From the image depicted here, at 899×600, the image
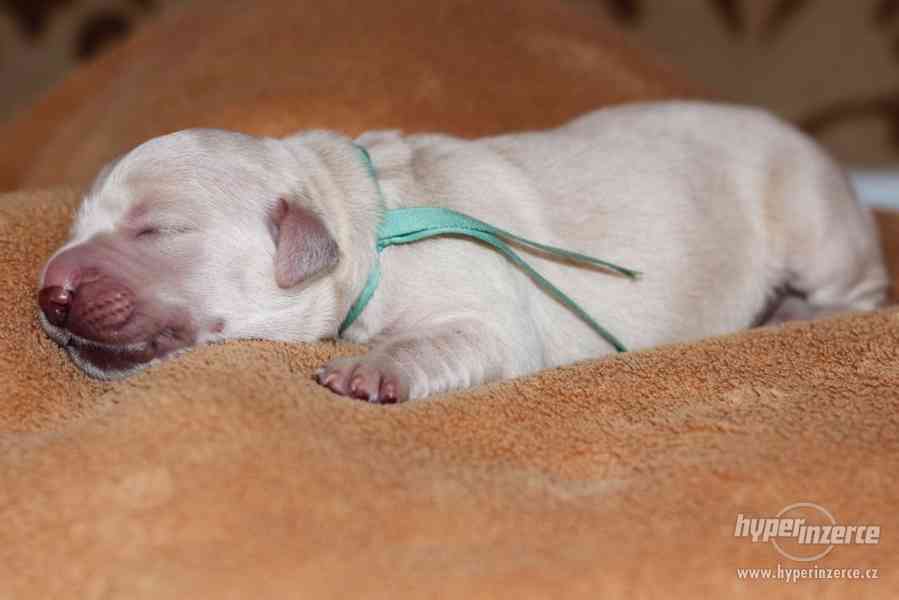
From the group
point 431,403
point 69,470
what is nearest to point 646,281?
point 431,403

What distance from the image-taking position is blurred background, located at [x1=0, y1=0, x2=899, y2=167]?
4.25m

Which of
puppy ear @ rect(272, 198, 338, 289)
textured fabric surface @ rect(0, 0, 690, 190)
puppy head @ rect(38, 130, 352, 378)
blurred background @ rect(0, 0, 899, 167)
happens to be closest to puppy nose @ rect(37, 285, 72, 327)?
puppy head @ rect(38, 130, 352, 378)

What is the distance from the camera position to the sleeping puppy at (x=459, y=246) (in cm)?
216

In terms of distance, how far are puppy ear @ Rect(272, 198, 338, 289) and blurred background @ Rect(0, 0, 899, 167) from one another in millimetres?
2265

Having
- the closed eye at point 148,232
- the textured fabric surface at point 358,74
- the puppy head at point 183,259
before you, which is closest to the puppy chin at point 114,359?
the puppy head at point 183,259

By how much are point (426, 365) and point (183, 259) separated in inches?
19.7

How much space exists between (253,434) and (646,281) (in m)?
1.35

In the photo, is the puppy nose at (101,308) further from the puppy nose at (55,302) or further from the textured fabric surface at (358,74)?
the textured fabric surface at (358,74)

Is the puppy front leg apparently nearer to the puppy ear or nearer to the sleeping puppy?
the sleeping puppy

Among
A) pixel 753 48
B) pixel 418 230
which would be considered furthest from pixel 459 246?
pixel 753 48

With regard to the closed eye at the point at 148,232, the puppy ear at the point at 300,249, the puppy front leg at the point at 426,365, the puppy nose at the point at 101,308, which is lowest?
the puppy front leg at the point at 426,365

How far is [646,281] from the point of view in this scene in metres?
2.79

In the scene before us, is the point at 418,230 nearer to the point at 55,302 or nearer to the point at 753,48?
the point at 55,302

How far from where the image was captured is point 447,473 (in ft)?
5.68
